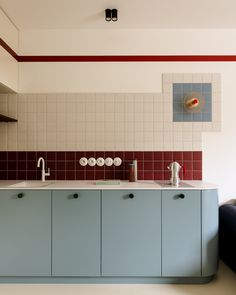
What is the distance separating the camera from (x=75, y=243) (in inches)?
89.7

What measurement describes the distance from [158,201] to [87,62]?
5.84 ft

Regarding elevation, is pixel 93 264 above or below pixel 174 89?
below

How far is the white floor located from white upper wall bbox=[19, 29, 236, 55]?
2475 millimetres

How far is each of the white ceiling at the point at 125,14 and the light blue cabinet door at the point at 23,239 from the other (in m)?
1.86

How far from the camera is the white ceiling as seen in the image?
7.92 ft

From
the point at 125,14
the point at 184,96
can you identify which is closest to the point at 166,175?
the point at 184,96

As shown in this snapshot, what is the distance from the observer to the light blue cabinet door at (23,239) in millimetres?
2271

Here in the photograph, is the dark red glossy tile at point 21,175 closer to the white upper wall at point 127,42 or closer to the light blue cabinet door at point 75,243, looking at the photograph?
the light blue cabinet door at point 75,243

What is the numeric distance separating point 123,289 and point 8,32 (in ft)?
9.34

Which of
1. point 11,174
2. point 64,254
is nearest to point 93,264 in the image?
point 64,254

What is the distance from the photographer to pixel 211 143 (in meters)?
2.91

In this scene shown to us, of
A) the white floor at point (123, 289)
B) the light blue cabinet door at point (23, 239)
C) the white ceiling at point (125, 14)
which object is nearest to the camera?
the white floor at point (123, 289)

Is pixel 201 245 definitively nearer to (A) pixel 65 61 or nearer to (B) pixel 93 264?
(B) pixel 93 264

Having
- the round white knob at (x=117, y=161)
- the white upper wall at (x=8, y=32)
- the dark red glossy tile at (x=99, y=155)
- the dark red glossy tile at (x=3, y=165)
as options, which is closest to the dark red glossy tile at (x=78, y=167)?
the dark red glossy tile at (x=99, y=155)
